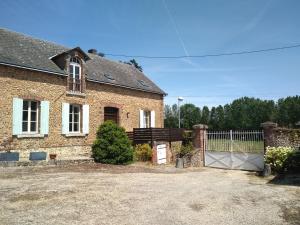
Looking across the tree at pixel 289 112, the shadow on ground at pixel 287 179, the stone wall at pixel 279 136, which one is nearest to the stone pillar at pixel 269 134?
the stone wall at pixel 279 136

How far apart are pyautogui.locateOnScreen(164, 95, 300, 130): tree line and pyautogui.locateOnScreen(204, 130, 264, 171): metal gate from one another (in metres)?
26.0

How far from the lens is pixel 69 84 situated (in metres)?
16.4

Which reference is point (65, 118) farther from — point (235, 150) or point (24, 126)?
point (235, 150)

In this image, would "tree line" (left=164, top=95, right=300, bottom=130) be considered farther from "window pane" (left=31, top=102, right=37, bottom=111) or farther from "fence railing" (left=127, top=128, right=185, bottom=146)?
"window pane" (left=31, top=102, right=37, bottom=111)

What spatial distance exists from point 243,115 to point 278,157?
34225 millimetres

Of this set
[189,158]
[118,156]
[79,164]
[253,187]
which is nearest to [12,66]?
[79,164]

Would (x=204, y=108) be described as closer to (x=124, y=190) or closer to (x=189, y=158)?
(x=189, y=158)

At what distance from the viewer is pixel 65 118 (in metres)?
16.0

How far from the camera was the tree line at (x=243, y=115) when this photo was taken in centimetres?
4266

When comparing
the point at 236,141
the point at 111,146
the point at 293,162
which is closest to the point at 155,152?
the point at 111,146

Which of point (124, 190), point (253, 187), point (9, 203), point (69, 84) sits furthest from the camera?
point (69, 84)

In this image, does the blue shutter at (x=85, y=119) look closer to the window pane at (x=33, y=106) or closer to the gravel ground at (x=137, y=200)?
the window pane at (x=33, y=106)

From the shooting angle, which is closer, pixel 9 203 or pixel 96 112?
pixel 9 203

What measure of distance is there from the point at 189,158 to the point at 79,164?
5654mm
